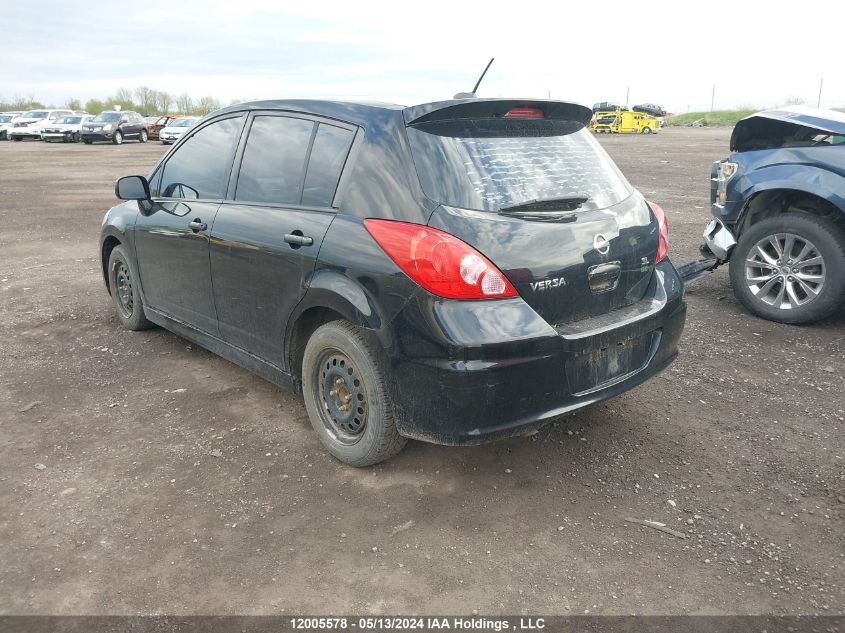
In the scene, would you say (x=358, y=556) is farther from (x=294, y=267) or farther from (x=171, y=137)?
(x=171, y=137)

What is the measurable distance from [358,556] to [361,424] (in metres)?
0.73

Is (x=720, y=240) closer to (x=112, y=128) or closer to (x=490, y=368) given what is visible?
(x=490, y=368)

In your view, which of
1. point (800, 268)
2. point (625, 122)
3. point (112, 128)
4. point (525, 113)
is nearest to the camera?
point (525, 113)

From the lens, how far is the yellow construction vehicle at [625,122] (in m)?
45.1

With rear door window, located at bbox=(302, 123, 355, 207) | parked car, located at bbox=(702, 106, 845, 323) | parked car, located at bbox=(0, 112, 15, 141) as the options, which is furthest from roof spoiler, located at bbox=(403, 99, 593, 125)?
parked car, located at bbox=(0, 112, 15, 141)

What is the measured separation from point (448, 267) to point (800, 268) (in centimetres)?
401

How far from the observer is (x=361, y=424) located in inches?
134

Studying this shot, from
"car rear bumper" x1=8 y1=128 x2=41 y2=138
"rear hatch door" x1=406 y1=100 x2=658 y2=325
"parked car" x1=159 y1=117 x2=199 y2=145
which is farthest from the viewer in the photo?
"car rear bumper" x1=8 y1=128 x2=41 y2=138

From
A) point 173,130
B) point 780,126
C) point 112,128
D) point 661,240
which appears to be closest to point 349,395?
point 661,240

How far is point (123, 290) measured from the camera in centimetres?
565

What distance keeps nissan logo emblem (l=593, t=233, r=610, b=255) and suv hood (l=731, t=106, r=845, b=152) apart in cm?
341

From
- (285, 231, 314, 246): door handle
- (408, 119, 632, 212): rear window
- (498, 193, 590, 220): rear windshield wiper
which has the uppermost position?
(408, 119, 632, 212): rear window

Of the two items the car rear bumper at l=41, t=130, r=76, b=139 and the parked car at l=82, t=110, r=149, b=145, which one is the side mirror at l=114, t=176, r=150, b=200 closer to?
the parked car at l=82, t=110, r=149, b=145

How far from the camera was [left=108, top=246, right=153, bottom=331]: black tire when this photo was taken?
208 inches
